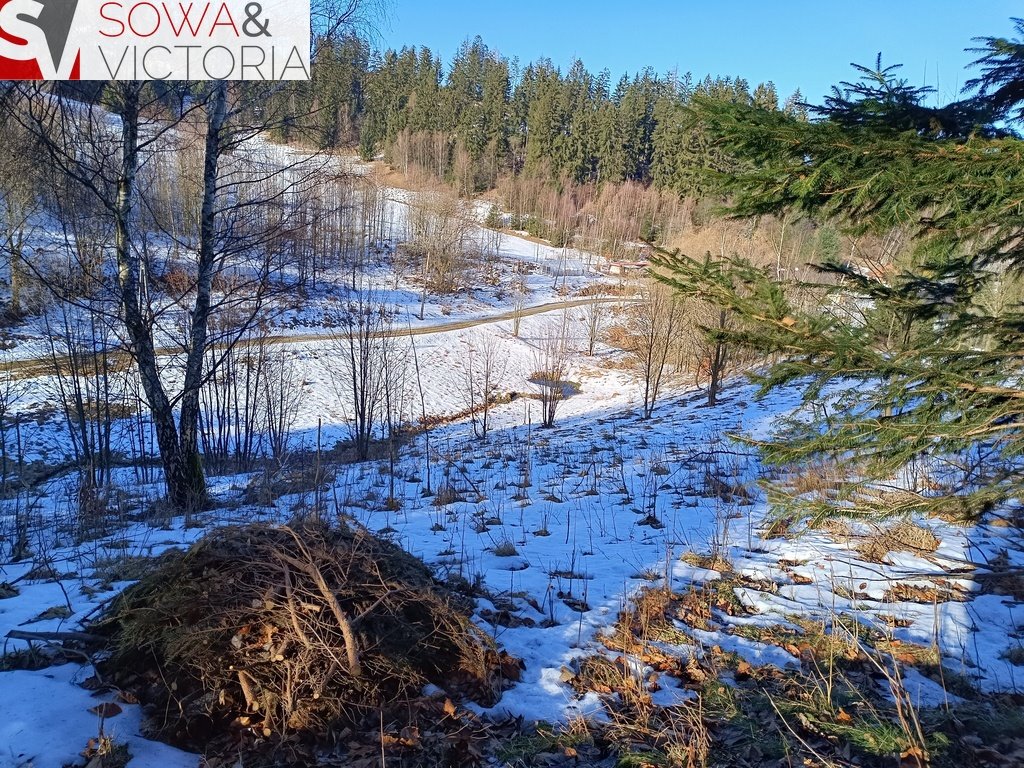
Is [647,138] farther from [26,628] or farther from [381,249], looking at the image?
[26,628]

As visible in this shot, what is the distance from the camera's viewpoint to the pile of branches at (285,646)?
110 inches

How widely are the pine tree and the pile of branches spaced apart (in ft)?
7.79

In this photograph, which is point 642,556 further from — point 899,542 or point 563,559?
point 899,542

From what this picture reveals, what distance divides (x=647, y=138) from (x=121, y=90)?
65.8 m

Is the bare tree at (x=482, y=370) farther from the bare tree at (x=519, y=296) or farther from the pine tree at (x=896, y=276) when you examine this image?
the pine tree at (x=896, y=276)

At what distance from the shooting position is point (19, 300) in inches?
865

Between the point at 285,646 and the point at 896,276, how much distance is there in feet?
14.5

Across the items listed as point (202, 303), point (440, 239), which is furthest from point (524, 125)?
point (202, 303)

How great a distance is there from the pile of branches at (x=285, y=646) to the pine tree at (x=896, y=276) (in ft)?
7.79

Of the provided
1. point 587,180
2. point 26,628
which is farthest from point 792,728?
point 587,180

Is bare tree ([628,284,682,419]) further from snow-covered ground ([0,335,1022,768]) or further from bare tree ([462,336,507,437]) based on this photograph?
snow-covered ground ([0,335,1022,768])

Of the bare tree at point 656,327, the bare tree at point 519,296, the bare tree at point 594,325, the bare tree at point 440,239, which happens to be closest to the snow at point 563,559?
the bare tree at point 656,327

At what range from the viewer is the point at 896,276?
3.90m

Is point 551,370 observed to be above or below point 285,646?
below
